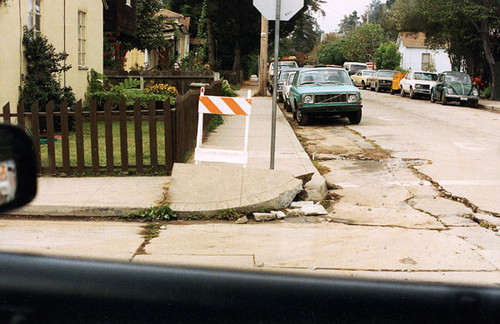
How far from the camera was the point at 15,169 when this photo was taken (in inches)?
57.0

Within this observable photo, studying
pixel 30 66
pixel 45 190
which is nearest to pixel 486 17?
pixel 30 66

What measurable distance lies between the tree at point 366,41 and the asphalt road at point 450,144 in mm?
52566

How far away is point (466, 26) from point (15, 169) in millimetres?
34232

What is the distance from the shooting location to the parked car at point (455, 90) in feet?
87.9

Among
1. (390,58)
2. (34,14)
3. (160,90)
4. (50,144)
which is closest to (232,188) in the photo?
(50,144)

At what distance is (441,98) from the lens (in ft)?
92.4

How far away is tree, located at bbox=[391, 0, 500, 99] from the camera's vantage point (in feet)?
101

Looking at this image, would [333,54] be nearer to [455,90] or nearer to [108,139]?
[455,90]

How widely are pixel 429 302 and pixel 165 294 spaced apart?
653 millimetres

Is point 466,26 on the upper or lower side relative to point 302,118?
upper

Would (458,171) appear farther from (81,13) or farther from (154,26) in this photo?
(154,26)

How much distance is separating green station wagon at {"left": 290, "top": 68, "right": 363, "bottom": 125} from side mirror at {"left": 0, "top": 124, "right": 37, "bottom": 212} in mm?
16132

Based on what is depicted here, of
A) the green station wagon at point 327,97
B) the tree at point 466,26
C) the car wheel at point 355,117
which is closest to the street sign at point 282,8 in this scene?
the green station wagon at point 327,97

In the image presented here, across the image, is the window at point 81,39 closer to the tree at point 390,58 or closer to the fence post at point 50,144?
the fence post at point 50,144
